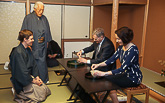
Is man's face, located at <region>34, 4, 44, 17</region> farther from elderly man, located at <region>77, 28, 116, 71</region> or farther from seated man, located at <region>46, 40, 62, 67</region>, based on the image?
seated man, located at <region>46, 40, 62, 67</region>

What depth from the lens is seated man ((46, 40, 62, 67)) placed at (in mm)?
4539

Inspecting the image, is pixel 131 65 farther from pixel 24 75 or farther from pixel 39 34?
pixel 39 34

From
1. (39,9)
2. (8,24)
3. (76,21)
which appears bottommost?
(8,24)

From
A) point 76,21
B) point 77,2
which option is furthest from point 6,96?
point 77,2

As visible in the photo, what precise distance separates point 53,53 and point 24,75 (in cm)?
220

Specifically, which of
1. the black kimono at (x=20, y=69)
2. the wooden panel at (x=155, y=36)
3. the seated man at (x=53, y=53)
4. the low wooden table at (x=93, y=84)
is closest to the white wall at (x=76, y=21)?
the seated man at (x=53, y=53)

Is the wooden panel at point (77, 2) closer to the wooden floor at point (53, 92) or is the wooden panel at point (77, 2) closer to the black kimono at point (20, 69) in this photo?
the wooden floor at point (53, 92)

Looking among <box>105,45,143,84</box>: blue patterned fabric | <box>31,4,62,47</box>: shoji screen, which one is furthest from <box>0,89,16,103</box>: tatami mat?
<box>31,4,62,47</box>: shoji screen

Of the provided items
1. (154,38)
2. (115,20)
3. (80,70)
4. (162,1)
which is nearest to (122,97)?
(80,70)

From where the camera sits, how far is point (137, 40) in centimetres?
430

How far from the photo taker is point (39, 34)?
3.34 meters

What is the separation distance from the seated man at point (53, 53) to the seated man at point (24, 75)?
67.4 inches

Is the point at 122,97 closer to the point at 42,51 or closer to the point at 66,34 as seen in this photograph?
the point at 42,51

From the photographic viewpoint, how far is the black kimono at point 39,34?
3.31m
